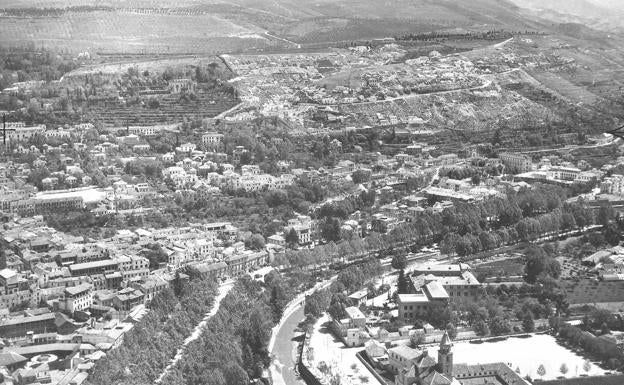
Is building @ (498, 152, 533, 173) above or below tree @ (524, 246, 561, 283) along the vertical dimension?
below

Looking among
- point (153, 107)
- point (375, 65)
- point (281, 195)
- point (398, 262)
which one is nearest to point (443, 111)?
point (375, 65)

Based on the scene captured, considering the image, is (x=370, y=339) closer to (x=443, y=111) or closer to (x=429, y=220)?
(x=429, y=220)

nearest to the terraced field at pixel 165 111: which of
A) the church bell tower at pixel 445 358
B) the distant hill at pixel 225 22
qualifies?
the distant hill at pixel 225 22

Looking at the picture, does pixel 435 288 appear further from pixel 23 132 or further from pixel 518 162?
pixel 23 132

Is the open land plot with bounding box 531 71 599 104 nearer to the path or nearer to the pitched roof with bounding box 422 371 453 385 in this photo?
the path

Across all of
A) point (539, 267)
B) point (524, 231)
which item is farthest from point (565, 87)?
point (539, 267)

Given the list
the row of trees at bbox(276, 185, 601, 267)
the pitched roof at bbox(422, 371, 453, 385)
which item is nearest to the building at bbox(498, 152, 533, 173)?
the row of trees at bbox(276, 185, 601, 267)
